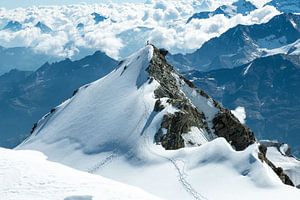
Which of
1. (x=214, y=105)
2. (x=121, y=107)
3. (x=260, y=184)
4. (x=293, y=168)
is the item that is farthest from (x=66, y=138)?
(x=293, y=168)

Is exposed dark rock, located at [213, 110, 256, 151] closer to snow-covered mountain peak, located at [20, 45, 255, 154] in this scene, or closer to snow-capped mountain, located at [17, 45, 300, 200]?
snow-covered mountain peak, located at [20, 45, 255, 154]

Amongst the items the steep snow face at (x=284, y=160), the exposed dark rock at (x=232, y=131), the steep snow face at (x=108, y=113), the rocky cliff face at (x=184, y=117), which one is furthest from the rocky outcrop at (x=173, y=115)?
the steep snow face at (x=284, y=160)

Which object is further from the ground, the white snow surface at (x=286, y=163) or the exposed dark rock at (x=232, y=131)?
the exposed dark rock at (x=232, y=131)

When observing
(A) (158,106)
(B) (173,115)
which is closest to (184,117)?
(B) (173,115)

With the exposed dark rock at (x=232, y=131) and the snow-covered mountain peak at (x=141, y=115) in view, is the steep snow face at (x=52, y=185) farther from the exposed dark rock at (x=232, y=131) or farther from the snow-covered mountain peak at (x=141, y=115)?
the exposed dark rock at (x=232, y=131)

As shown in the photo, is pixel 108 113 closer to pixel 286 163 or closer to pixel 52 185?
pixel 52 185

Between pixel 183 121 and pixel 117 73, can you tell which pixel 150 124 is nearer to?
pixel 183 121
